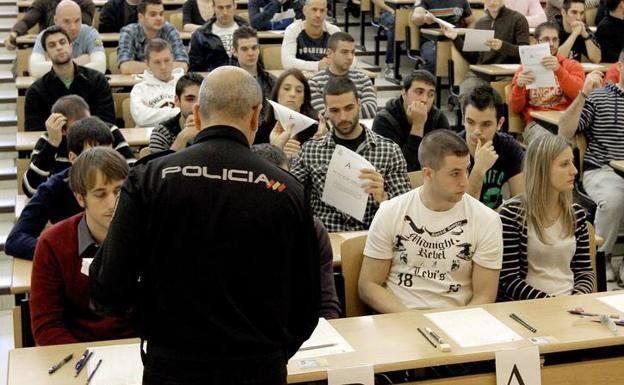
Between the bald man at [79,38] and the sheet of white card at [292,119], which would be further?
the bald man at [79,38]

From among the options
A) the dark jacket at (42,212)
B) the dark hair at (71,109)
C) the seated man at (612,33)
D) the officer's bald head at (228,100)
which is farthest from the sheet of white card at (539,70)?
the officer's bald head at (228,100)

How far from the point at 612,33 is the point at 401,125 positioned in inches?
139

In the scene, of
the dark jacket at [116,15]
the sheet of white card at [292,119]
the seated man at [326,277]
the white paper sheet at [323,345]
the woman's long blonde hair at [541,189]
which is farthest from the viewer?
the dark jacket at [116,15]

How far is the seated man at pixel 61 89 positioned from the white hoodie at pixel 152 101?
0.18m

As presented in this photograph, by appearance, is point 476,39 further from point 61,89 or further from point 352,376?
point 352,376

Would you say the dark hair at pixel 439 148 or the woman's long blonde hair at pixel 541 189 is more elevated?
the dark hair at pixel 439 148

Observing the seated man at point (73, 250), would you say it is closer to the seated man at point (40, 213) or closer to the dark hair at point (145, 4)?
the seated man at point (40, 213)

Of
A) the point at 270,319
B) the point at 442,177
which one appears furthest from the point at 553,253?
the point at 270,319

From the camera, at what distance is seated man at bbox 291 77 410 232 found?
4262 mm

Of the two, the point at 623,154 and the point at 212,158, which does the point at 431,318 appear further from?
the point at 623,154

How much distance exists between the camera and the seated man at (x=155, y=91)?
5723 mm

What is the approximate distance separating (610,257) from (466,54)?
267cm

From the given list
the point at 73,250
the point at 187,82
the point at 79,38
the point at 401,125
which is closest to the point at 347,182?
the point at 401,125

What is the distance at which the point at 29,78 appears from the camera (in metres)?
6.59
